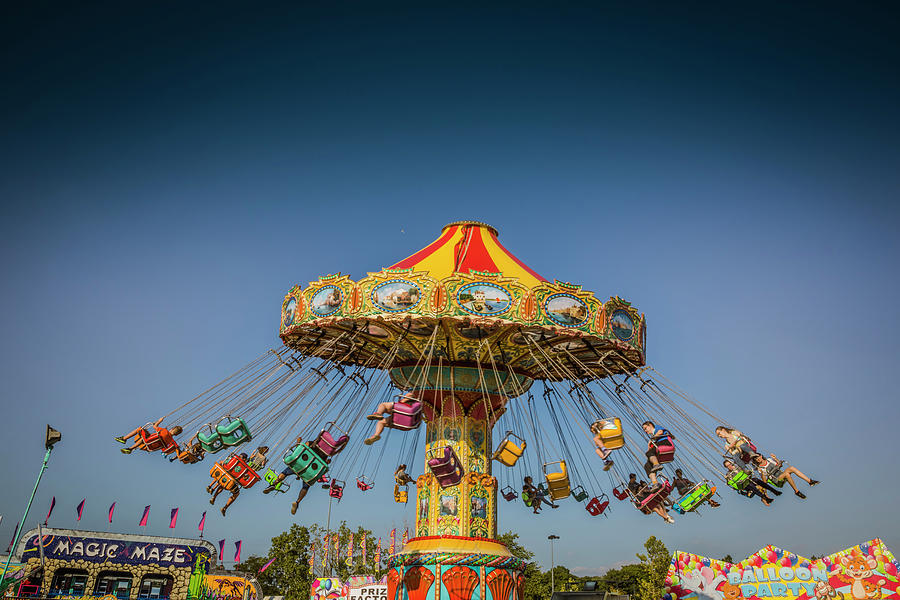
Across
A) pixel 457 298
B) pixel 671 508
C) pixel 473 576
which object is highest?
pixel 457 298

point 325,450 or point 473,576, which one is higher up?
point 325,450

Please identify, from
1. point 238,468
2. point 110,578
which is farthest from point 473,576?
point 110,578

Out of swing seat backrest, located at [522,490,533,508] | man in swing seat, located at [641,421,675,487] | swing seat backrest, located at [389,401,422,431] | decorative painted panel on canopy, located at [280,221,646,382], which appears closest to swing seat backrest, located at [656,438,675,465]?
man in swing seat, located at [641,421,675,487]

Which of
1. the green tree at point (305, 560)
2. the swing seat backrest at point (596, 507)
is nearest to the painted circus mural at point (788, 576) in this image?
the swing seat backrest at point (596, 507)

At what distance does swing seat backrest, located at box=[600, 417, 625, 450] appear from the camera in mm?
11781

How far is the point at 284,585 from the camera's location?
1253 inches

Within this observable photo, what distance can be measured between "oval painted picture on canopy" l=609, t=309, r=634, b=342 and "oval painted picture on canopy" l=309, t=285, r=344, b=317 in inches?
194

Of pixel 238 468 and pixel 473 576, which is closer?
pixel 238 468

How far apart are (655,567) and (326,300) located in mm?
19141

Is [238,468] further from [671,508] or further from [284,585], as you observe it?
[284,585]

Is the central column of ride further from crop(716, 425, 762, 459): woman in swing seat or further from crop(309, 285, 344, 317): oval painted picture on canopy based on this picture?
crop(716, 425, 762, 459): woman in swing seat

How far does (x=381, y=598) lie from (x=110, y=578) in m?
13.7

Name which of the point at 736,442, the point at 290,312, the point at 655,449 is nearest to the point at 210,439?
the point at 290,312

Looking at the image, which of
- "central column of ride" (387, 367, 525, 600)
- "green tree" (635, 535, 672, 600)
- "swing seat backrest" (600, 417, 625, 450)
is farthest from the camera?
"green tree" (635, 535, 672, 600)
